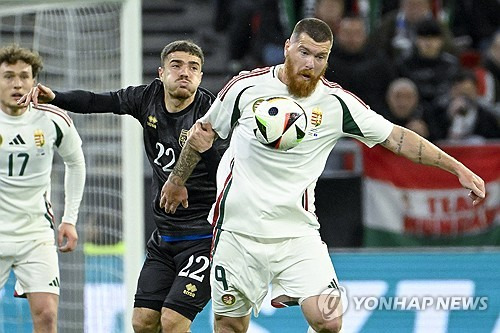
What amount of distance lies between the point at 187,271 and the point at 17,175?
150cm

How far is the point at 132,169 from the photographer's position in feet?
25.4

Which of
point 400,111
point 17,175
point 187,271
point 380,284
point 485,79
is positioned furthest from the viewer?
point 485,79

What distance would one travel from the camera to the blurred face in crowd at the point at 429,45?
40.0ft

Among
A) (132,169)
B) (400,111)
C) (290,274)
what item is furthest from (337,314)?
(400,111)

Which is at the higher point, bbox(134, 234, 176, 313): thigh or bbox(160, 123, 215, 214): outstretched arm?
bbox(160, 123, 215, 214): outstretched arm

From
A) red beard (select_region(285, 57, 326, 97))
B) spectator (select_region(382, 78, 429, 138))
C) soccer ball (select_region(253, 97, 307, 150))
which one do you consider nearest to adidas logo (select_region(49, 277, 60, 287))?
soccer ball (select_region(253, 97, 307, 150))

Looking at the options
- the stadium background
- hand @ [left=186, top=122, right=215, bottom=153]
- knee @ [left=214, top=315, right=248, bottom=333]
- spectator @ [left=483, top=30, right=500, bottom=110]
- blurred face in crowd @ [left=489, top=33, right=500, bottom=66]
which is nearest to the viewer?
hand @ [left=186, top=122, right=215, bottom=153]

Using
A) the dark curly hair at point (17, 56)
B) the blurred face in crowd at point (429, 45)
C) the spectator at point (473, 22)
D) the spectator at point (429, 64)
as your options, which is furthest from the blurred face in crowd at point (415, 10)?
the dark curly hair at point (17, 56)

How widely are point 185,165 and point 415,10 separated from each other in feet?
23.0

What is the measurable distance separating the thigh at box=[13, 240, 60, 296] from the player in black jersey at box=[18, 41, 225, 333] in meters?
0.88

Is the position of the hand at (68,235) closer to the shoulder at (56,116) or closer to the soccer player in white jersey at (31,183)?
the soccer player in white jersey at (31,183)

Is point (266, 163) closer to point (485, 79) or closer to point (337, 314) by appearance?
point (337, 314)

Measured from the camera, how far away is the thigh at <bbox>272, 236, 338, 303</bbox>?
6.12 metres

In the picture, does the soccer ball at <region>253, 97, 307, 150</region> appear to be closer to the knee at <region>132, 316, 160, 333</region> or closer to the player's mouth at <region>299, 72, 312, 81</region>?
the player's mouth at <region>299, 72, 312, 81</region>
